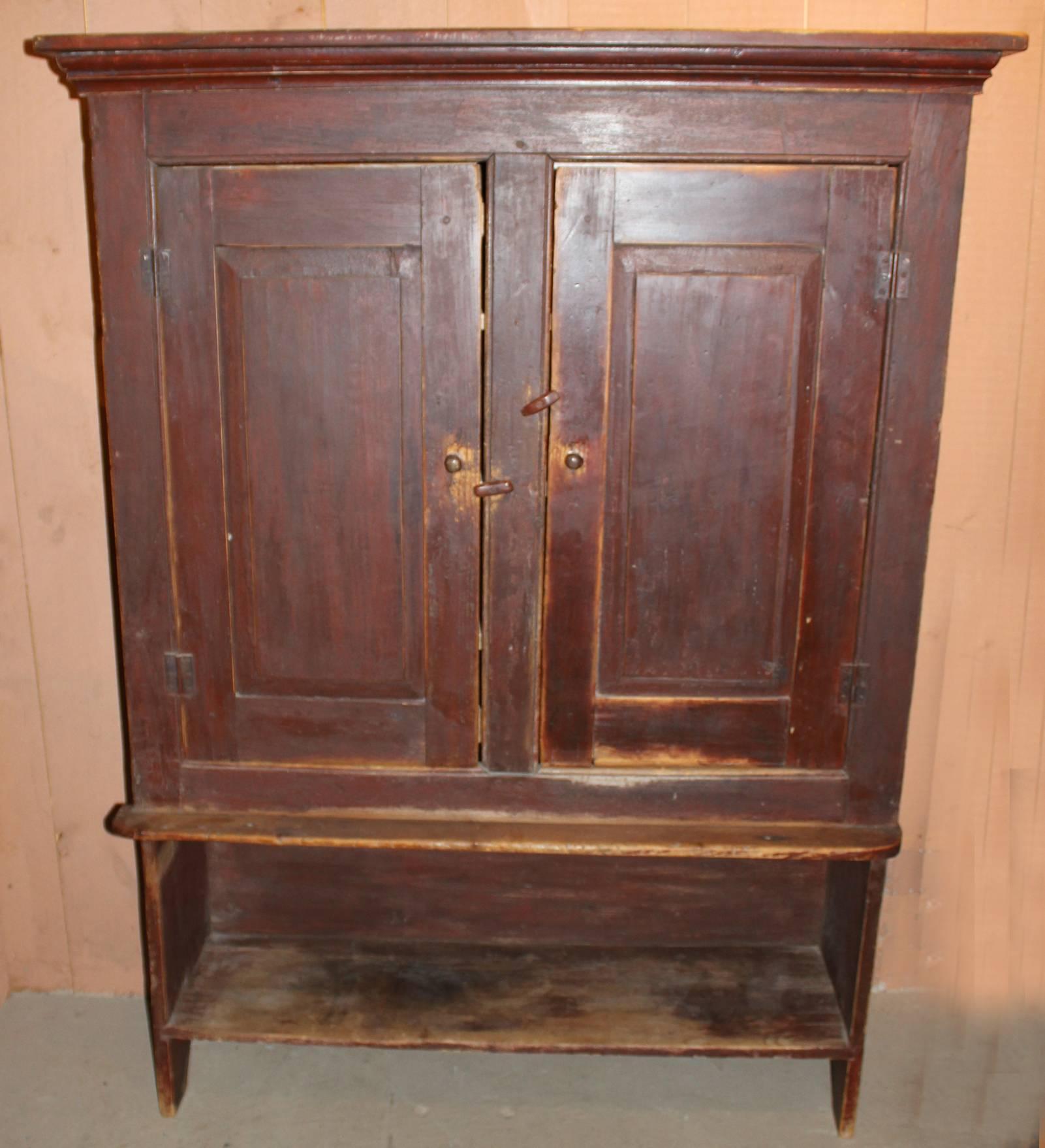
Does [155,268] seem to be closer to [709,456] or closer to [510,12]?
[510,12]

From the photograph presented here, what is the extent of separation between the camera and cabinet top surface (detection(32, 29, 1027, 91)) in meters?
1.38

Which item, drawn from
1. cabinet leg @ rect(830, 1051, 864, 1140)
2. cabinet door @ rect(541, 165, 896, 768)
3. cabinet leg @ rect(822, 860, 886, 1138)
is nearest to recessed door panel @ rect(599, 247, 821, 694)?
cabinet door @ rect(541, 165, 896, 768)

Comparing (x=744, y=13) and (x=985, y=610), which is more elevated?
(x=744, y=13)

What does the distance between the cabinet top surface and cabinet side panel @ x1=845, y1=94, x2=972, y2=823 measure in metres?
0.08

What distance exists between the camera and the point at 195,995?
6.27 ft

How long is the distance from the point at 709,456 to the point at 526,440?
30 cm

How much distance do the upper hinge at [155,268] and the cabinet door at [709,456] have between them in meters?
0.62

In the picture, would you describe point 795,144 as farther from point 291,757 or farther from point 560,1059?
point 560,1059

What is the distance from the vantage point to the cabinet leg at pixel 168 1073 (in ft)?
6.08

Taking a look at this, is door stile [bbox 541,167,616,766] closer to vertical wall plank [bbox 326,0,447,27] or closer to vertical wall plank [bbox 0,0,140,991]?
vertical wall plank [bbox 326,0,447,27]

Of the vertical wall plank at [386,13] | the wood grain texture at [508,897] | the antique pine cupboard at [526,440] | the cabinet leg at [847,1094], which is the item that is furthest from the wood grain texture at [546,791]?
the vertical wall plank at [386,13]

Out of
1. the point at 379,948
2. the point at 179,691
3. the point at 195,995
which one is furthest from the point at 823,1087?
the point at 179,691

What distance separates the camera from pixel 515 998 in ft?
6.31

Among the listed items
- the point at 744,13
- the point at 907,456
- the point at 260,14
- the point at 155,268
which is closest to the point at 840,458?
the point at 907,456
